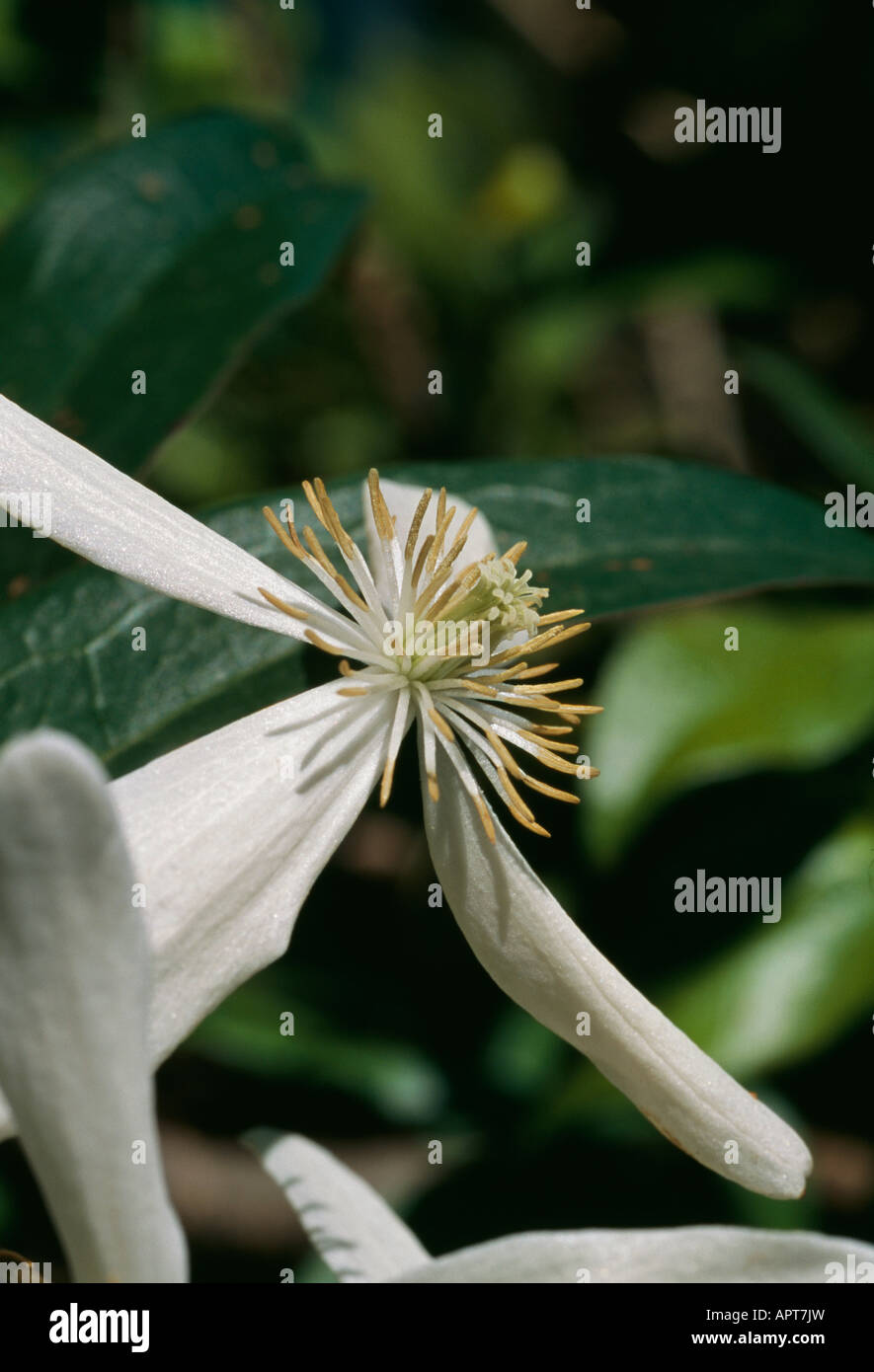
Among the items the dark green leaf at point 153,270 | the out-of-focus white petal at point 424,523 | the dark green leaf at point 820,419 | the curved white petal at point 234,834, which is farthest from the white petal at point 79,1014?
the dark green leaf at point 820,419

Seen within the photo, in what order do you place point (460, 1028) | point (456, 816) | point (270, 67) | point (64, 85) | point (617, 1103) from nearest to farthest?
point (456, 816)
point (617, 1103)
point (460, 1028)
point (64, 85)
point (270, 67)

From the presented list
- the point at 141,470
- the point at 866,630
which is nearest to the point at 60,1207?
the point at 141,470

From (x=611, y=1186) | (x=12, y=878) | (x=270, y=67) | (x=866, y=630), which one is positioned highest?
(x=270, y=67)

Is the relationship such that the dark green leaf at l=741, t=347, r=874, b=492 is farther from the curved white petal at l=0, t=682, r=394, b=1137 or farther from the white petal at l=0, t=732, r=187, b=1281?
the white petal at l=0, t=732, r=187, b=1281

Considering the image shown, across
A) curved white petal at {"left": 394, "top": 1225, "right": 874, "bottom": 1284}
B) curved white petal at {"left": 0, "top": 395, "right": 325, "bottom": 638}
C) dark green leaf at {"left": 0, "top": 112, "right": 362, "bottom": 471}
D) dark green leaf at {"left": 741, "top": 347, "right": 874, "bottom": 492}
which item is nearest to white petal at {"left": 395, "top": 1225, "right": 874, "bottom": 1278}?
curved white petal at {"left": 394, "top": 1225, "right": 874, "bottom": 1284}

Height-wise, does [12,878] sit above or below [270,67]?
below

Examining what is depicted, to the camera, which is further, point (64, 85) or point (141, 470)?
point (64, 85)
